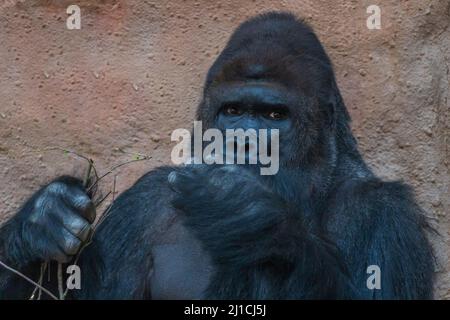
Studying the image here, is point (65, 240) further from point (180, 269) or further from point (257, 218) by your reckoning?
point (257, 218)

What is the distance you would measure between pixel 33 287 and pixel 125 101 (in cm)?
167

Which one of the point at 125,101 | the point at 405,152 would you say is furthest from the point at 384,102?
the point at 125,101

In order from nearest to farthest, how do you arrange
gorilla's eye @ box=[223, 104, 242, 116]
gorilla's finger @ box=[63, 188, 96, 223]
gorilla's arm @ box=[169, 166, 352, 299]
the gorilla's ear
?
gorilla's arm @ box=[169, 166, 352, 299] → gorilla's finger @ box=[63, 188, 96, 223] → gorilla's eye @ box=[223, 104, 242, 116] → the gorilla's ear

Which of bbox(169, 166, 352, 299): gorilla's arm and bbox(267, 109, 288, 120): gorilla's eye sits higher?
bbox(267, 109, 288, 120): gorilla's eye

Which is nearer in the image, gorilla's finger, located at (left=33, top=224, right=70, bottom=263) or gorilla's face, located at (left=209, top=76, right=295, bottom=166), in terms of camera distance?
gorilla's finger, located at (left=33, top=224, right=70, bottom=263)

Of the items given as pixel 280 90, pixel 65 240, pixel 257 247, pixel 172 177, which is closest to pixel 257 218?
pixel 257 247

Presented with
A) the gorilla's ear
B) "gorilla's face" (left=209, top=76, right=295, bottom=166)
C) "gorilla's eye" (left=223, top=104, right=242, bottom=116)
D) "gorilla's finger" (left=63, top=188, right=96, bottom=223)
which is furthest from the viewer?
the gorilla's ear

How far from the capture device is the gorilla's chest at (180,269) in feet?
18.5

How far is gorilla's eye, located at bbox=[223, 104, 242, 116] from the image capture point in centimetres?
583

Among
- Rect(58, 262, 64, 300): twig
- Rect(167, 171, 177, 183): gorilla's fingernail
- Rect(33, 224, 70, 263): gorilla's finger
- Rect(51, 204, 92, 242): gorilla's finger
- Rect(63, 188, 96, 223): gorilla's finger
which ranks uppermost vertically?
Rect(167, 171, 177, 183): gorilla's fingernail

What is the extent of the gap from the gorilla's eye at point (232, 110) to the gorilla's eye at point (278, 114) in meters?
0.16

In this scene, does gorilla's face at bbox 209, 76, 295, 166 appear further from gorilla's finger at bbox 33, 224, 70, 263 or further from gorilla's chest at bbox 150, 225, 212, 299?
gorilla's finger at bbox 33, 224, 70, 263

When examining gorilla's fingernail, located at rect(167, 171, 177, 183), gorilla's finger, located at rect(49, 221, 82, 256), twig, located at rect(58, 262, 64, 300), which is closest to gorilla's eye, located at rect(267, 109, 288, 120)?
gorilla's fingernail, located at rect(167, 171, 177, 183)

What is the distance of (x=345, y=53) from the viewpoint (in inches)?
273
